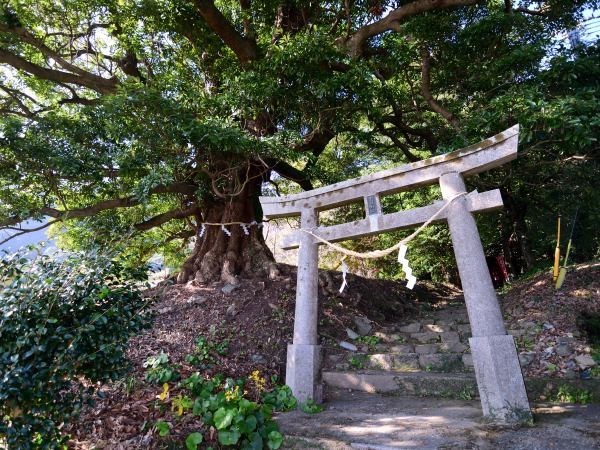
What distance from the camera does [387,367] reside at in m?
5.90

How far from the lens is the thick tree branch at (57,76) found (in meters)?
7.08

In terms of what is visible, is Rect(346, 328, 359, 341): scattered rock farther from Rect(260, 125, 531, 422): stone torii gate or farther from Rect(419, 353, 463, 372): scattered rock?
Rect(260, 125, 531, 422): stone torii gate

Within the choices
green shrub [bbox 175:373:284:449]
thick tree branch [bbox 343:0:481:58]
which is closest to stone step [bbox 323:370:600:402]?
green shrub [bbox 175:373:284:449]

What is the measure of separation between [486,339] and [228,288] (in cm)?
469

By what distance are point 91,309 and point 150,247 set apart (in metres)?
7.52

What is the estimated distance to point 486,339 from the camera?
3.97 m

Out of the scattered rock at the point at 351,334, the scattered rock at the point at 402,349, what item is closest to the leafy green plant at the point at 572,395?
the scattered rock at the point at 402,349

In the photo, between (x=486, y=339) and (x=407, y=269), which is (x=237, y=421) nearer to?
(x=407, y=269)

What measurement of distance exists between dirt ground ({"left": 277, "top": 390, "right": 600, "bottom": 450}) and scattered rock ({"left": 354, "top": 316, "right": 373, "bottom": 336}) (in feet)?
7.81

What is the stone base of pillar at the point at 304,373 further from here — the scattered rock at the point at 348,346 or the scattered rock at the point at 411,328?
the scattered rock at the point at 411,328

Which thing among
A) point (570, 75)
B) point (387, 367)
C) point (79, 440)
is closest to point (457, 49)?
point (570, 75)

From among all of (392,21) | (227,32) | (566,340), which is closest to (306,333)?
(566,340)

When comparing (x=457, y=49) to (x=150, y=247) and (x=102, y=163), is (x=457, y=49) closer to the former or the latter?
(x=102, y=163)

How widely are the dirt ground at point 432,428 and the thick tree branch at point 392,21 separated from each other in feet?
20.0
